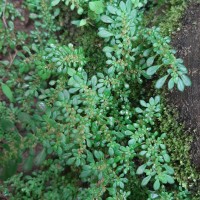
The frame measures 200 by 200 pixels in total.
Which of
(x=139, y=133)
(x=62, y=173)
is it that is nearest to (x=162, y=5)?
(x=139, y=133)

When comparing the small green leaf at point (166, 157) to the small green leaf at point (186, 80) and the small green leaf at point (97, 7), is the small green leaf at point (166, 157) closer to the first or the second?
the small green leaf at point (186, 80)

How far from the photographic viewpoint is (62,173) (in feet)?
7.59

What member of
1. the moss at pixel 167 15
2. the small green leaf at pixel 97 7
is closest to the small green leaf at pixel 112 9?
the small green leaf at pixel 97 7

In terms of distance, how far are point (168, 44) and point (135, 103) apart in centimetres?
39

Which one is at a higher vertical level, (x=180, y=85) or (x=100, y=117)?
(x=180, y=85)

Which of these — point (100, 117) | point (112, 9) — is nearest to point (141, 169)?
point (100, 117)

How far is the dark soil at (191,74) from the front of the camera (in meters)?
1.94

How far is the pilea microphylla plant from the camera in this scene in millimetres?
1923

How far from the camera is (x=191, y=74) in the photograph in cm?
196

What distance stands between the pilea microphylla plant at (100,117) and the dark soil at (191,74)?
95mm

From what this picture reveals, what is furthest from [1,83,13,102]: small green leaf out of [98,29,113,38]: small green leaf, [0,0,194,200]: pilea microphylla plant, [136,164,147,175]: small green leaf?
[136,164,147,175]: small green leaf

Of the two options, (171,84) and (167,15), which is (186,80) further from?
(167,15)

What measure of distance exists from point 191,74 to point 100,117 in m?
0.53

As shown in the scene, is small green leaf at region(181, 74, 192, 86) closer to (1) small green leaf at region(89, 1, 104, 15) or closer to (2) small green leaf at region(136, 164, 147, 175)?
(2) small green leaf at region(136, 164, 147, 175)
